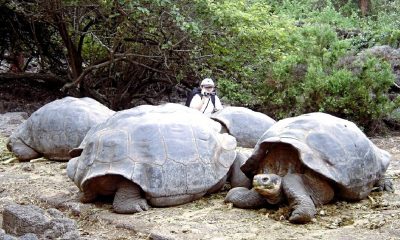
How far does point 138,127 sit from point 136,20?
461cm

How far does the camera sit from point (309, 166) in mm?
3967

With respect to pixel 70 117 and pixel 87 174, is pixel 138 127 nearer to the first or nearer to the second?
pixel 87 174

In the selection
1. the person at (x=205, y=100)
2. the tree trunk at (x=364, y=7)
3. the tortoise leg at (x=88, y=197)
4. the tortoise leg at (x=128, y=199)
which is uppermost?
the tree trunk at (x=364, y=7)

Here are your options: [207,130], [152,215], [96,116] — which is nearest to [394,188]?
[207,130]

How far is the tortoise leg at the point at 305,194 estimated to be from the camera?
384cm

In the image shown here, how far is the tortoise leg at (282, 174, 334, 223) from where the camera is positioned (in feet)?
12.6

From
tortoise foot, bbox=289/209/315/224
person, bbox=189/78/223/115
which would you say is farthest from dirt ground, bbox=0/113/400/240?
person, bbox=189/78/223/115

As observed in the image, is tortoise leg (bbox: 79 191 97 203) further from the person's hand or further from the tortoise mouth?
the person's hand

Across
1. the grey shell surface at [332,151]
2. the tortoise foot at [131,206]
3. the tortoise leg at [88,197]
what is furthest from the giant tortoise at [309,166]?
the tortoise leg at [88,197]

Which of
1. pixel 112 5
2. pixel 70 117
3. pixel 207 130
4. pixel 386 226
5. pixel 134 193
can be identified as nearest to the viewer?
pixel 386 226

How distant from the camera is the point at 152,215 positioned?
4148 millimetres

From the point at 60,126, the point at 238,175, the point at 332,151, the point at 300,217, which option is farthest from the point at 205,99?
the point at 300,217

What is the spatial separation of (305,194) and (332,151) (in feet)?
1.21

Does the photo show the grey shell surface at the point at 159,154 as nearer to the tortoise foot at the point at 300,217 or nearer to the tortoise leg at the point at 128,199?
the tortoise leg at the point at 128,199
